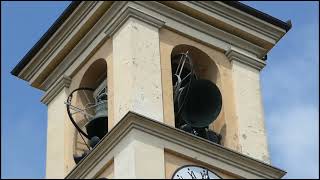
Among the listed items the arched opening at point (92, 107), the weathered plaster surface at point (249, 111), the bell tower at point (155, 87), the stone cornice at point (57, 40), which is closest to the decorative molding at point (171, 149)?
the bell tower at point (155, 87)

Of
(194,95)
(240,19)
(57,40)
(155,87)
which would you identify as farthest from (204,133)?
(57,40)

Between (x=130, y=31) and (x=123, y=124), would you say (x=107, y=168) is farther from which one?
(x=130, y=31)

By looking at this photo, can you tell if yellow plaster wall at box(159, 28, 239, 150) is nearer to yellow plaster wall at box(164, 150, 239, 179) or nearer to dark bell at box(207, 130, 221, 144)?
dark bell at box(207, 130, 221, 144)

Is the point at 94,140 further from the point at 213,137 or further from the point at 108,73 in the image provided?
the point at 213,137

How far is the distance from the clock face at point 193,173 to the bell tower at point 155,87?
13 mm

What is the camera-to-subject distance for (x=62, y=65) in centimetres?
2327

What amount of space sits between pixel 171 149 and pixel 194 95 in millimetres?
1591

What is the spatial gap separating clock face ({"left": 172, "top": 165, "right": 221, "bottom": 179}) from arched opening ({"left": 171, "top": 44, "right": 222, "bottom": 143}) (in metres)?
1.03

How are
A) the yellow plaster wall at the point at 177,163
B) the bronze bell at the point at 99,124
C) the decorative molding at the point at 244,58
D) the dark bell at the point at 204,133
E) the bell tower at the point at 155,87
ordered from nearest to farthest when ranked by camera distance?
the yellow plaster wall at the point at 177,163, the bell tower at the point at 155,87, the dark bell at the point at 204,133, the bronze bell at the point at 99,124, the decorative molding at the point at 244,58

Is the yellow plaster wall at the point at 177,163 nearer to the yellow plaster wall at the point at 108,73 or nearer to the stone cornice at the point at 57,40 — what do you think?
the yellow plaster wall at the point at 108,73

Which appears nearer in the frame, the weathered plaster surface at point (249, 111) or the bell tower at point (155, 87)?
the bell tower at point (155, 87)

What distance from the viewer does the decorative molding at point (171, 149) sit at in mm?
20641

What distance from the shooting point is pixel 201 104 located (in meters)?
22.0

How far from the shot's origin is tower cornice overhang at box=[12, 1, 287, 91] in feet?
73.4
